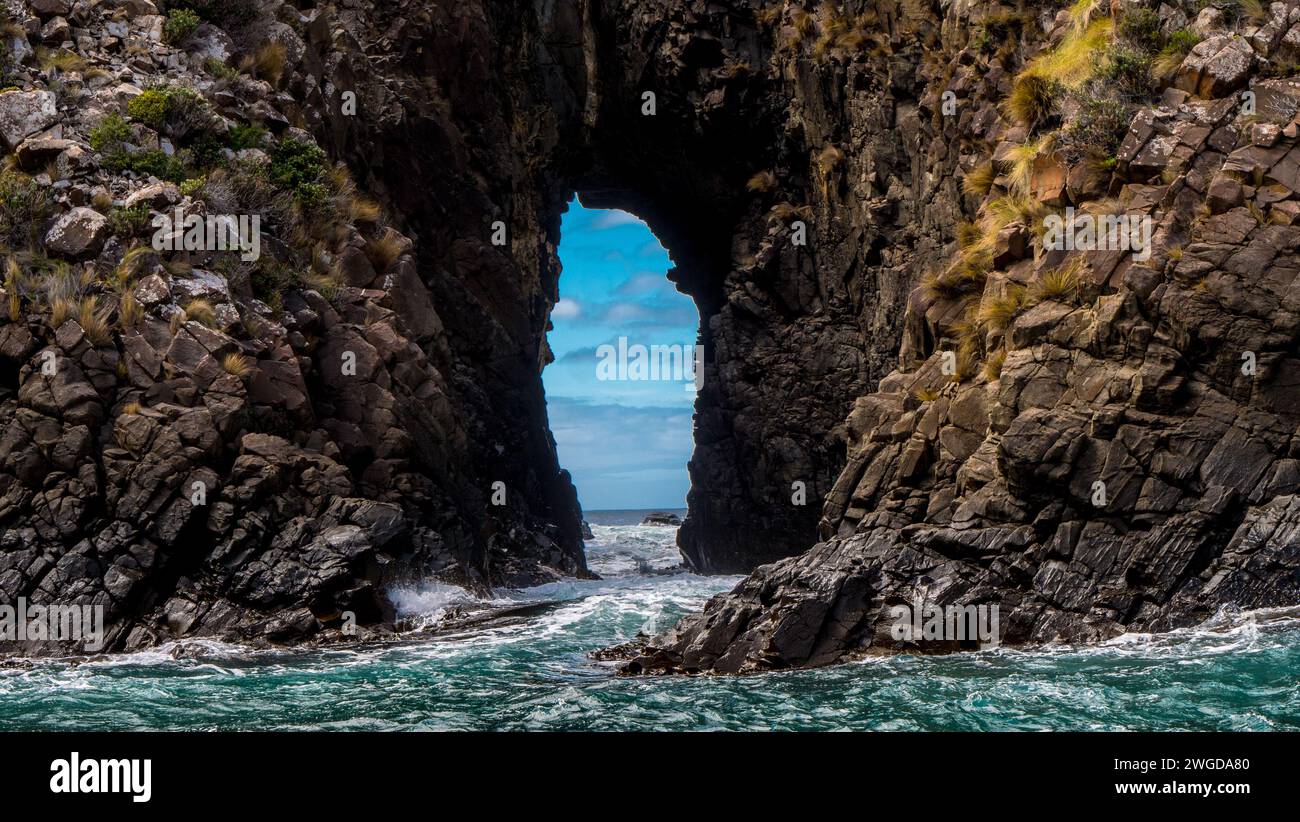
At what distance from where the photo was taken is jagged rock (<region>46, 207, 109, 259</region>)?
21.0m

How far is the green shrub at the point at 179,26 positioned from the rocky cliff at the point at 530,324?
0.16 m

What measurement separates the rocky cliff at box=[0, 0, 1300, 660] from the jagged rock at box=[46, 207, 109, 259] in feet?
0.23

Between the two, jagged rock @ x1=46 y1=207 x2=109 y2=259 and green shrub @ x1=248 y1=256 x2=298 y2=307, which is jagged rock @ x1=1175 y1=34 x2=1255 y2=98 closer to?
green shrub @ x1=248 y1=256 x2=298 y2=307

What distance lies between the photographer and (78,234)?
21.1 m

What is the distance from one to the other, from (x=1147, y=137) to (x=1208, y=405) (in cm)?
539

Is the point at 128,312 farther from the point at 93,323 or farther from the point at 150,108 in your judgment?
the point at 150,108

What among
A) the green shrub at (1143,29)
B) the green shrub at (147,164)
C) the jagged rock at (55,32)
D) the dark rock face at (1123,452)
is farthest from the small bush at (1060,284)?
the jagged rock at (55,32)

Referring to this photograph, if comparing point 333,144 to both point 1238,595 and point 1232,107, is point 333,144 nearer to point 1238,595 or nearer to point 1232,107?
point 1232,107

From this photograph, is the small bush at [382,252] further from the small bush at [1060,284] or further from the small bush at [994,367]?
the small bush at [1060,284]

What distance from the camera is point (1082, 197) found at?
65.9 feet

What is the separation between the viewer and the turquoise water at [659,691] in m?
11.8

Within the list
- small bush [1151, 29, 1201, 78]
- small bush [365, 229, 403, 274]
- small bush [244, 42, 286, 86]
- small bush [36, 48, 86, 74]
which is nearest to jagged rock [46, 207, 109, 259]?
small bush [36, 48, 86, 74]

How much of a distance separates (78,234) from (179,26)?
25.6ft
